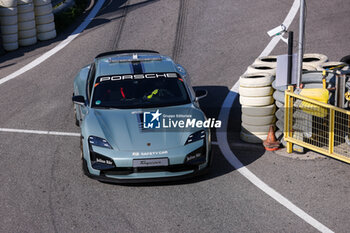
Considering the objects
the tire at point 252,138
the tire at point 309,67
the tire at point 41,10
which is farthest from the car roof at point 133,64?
the tire at point 41,10

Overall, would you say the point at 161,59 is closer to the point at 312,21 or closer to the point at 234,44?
the point at 234,44

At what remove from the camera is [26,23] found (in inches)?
731

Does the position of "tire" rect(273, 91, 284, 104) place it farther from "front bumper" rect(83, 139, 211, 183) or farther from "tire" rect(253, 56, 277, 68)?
"front bumper" rect(83, 139, 211, 183)

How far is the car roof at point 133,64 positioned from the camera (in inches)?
417

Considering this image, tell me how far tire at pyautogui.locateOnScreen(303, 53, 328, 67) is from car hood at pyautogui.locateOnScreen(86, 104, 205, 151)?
3487 millimetres

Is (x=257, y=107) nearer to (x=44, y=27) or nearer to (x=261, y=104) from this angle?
(x=261, y=104)

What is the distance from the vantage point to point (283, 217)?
8.03m

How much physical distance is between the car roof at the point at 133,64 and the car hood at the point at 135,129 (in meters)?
1.04

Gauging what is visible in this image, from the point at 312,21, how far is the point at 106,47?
7.00 metres

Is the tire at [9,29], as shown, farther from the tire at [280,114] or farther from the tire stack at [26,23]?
the tire at [280,114]

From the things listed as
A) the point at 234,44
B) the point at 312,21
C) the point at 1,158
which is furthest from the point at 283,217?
the point at 312,21

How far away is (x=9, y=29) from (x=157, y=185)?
35.2 ft

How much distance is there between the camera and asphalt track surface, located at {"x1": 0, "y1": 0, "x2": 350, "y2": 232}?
315 inches

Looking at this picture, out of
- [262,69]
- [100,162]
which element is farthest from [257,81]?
[100,162]
